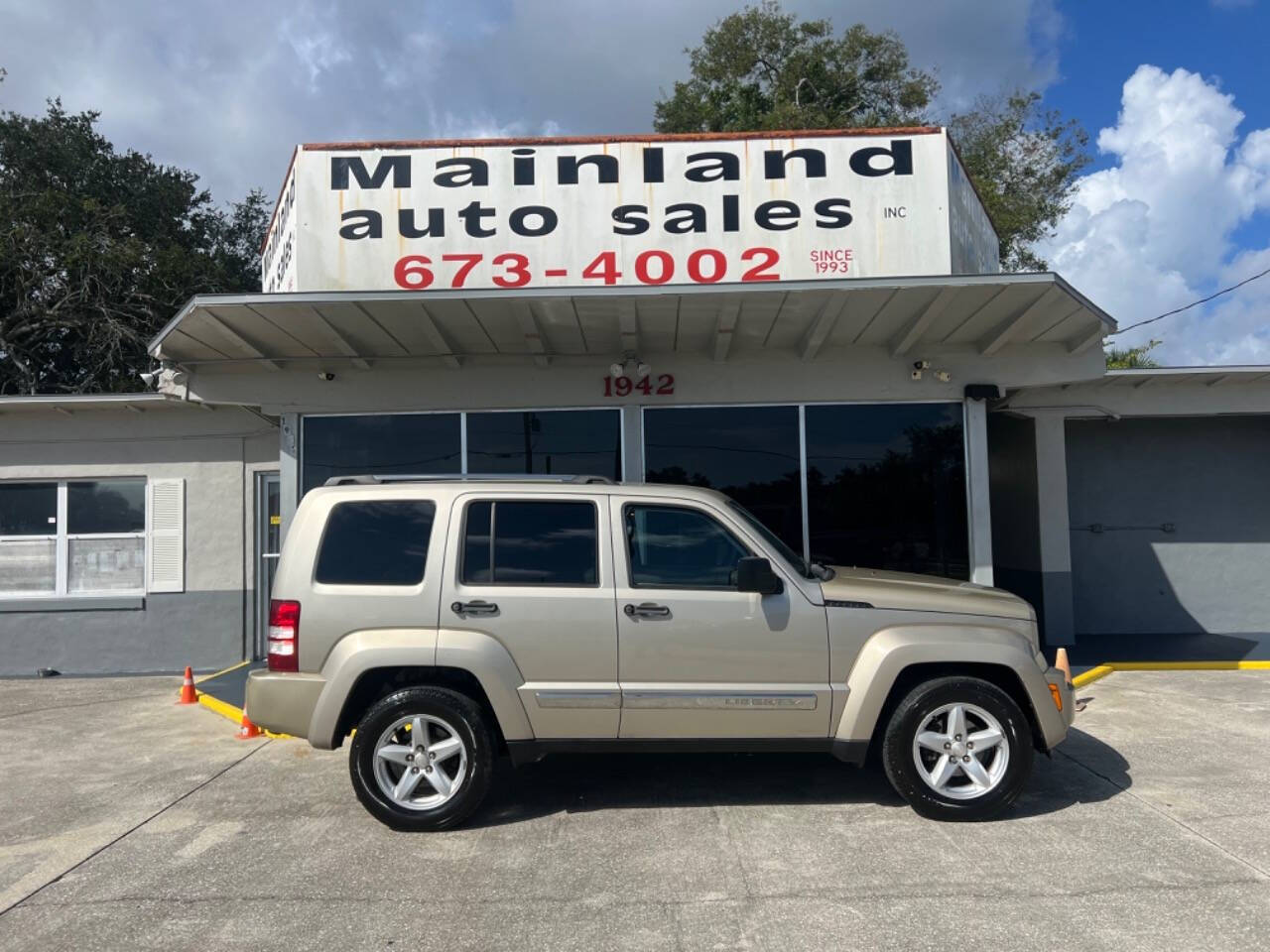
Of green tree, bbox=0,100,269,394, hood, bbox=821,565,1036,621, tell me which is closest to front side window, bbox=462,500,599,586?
hood, bbox=821,565,1036,621

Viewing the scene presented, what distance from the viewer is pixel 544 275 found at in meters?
9.84

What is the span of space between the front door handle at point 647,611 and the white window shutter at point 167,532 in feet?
26.4

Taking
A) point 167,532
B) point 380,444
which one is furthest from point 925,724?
point 167,532

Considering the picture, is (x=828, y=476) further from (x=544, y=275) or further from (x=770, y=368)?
(x=544, y=275)

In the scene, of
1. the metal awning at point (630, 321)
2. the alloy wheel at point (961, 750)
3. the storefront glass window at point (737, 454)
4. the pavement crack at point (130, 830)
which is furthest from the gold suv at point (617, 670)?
the storefront glass window at point (737, 454)

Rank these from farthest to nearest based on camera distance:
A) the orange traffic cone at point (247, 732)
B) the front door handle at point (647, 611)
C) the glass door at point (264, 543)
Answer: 1. the glass door at point (264, 543)
2. the orange traffic cone at point (247, 732)
3. the front door handle at point (647, 611)

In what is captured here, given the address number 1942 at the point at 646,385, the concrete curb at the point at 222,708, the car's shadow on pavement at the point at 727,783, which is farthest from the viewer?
the address number 1942 at the point at 646,385

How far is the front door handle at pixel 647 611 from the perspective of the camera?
5.61 m

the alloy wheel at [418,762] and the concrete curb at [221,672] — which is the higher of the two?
the alloy wheel at [418,762]

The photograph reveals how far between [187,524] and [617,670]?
26.5 ft

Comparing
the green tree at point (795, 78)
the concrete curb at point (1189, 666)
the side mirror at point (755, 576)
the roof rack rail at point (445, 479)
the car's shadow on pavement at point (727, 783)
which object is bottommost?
the car's shadow on pavement at point (727, 783)

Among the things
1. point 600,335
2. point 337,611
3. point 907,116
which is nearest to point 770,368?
point 600,335

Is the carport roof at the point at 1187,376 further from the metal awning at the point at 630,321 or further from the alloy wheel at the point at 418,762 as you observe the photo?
the alloy wheel at the point at 418,762

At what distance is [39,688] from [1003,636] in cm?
994
